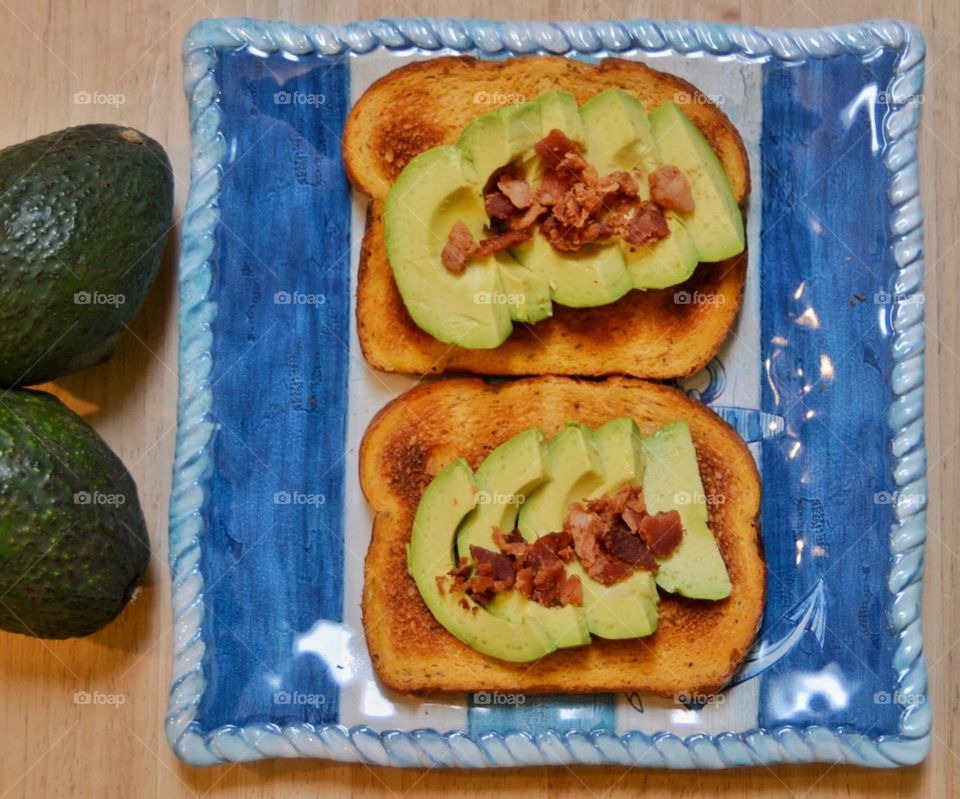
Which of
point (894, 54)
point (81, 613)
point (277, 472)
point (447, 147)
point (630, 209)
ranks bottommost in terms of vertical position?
point (81, 613)

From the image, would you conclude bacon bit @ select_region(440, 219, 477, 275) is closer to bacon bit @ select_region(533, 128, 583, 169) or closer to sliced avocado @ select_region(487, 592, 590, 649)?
bacon bit @ select_region(533, 128, 583, 169)

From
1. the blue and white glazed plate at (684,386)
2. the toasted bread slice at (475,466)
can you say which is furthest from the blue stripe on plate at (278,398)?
the toasted bread slice at (475,466)

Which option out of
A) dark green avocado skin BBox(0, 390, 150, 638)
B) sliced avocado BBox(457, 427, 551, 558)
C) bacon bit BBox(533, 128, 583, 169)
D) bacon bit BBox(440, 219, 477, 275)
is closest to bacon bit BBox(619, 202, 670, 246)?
bacon bit BBox(533, 128, 583, 169)

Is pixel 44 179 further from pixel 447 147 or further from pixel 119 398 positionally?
pixel 447 147

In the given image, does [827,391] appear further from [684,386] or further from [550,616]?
[550,616]

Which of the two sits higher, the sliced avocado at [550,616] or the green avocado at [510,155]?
the green avocado at [510,155]

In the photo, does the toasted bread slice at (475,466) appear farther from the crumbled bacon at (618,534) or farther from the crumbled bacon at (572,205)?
the crumbled bacon at (572,205)

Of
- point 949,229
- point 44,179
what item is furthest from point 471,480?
point 949,229
